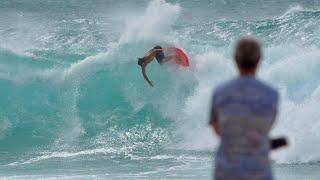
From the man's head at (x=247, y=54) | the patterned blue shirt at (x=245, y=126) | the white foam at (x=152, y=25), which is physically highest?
the white foam at (x=152, y=25)

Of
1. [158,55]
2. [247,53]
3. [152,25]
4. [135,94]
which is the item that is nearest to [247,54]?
[247,53]

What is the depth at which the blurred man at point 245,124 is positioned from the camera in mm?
4074

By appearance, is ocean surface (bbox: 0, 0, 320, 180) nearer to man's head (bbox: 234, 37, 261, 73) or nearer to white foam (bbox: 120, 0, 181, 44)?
white foam (bbox: 120, 0, 181, 44)

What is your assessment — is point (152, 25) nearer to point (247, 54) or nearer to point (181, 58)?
point (181, 58)

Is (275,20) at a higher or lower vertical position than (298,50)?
higher

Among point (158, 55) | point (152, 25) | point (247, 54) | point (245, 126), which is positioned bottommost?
point (245, 126)

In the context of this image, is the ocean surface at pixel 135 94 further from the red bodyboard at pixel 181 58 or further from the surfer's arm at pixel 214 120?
the surfer's arm at pixel 214 120

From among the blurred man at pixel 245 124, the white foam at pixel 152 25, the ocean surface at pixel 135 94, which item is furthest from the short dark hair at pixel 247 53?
the white foam at pixel 152 25

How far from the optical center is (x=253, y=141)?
407 centimetres

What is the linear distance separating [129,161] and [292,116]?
3176mm

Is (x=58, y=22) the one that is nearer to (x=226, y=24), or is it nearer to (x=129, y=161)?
(x=226, y=24)

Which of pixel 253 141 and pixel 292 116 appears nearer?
pixel 253 141

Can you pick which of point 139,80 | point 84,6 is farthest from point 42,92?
point 84,6

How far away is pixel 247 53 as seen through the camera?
4051 mm
